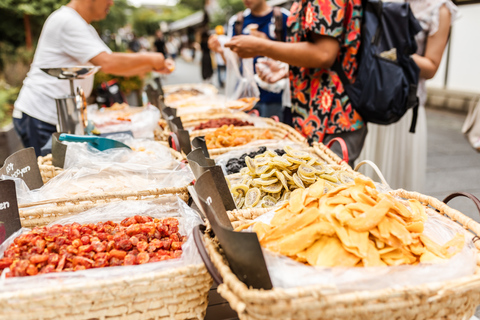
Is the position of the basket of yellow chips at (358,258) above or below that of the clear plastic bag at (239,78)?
above

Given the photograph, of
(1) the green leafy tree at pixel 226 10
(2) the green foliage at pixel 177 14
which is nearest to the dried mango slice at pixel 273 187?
(1) the green leafy tree at pixel 226 10

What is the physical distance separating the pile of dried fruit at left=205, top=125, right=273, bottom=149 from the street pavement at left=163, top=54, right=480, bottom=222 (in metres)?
1.74

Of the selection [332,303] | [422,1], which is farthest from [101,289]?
[422,1]

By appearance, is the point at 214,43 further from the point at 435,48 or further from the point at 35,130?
the point at 435,48

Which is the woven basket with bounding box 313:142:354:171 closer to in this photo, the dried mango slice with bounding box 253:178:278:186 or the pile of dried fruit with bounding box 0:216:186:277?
the dried mango slice with bounding box 253:178:278:186

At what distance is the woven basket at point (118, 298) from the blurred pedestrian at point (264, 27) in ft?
8.06

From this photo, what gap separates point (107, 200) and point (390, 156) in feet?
6.86

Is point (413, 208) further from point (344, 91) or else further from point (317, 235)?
point (344, 91)

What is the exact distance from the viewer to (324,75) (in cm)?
214

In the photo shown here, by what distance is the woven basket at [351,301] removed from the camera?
0.73m

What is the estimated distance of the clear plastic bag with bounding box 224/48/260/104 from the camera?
291 cm

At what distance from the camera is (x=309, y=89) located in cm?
225

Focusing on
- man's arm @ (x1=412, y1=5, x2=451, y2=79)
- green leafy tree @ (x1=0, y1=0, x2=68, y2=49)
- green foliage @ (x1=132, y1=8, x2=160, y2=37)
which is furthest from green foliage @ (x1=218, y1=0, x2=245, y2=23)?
man's arm @ (x1=412, y1=5, x2=451, y2=79)

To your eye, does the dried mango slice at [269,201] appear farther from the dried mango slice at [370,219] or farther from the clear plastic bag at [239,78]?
the clear plastic bag at [239,78]
